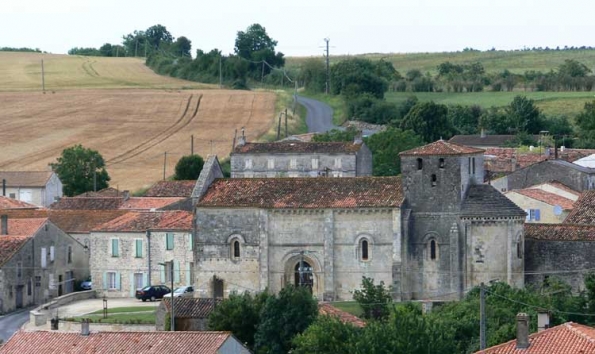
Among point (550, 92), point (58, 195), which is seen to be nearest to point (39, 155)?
point (58, 195)

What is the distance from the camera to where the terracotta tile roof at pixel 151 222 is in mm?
89562

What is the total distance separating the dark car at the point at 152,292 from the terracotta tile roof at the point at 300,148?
2971cm

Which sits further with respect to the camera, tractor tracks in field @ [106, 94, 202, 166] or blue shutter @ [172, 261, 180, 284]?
tractor tracks in field @ [106, 94, 202, 166]

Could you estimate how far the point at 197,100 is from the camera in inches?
6688

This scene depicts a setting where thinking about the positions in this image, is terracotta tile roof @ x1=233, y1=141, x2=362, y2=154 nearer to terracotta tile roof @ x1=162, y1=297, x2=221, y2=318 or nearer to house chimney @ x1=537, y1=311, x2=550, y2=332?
terracotta tile roof @ x1=162, y1=297, x2=221, y2=318

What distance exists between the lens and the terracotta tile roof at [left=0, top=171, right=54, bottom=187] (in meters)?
120

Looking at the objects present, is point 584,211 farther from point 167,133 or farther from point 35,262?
point 167,133

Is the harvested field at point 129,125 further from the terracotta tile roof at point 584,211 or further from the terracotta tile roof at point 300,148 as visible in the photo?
the terracotta tile roof at point 584,211

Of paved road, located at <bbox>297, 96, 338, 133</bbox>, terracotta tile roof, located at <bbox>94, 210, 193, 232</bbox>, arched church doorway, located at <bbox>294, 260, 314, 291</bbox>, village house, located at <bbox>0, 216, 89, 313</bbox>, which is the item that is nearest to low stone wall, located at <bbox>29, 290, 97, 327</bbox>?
village house, located at <bbox>0, 216, 89, 313</bbox>

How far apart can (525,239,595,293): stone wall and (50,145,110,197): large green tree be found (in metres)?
48.6

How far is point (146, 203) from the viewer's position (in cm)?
10438

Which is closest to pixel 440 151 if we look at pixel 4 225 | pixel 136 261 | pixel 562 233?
pixel 562 233

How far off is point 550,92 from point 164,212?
96.4 metres

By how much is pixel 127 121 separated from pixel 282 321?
9320cm
